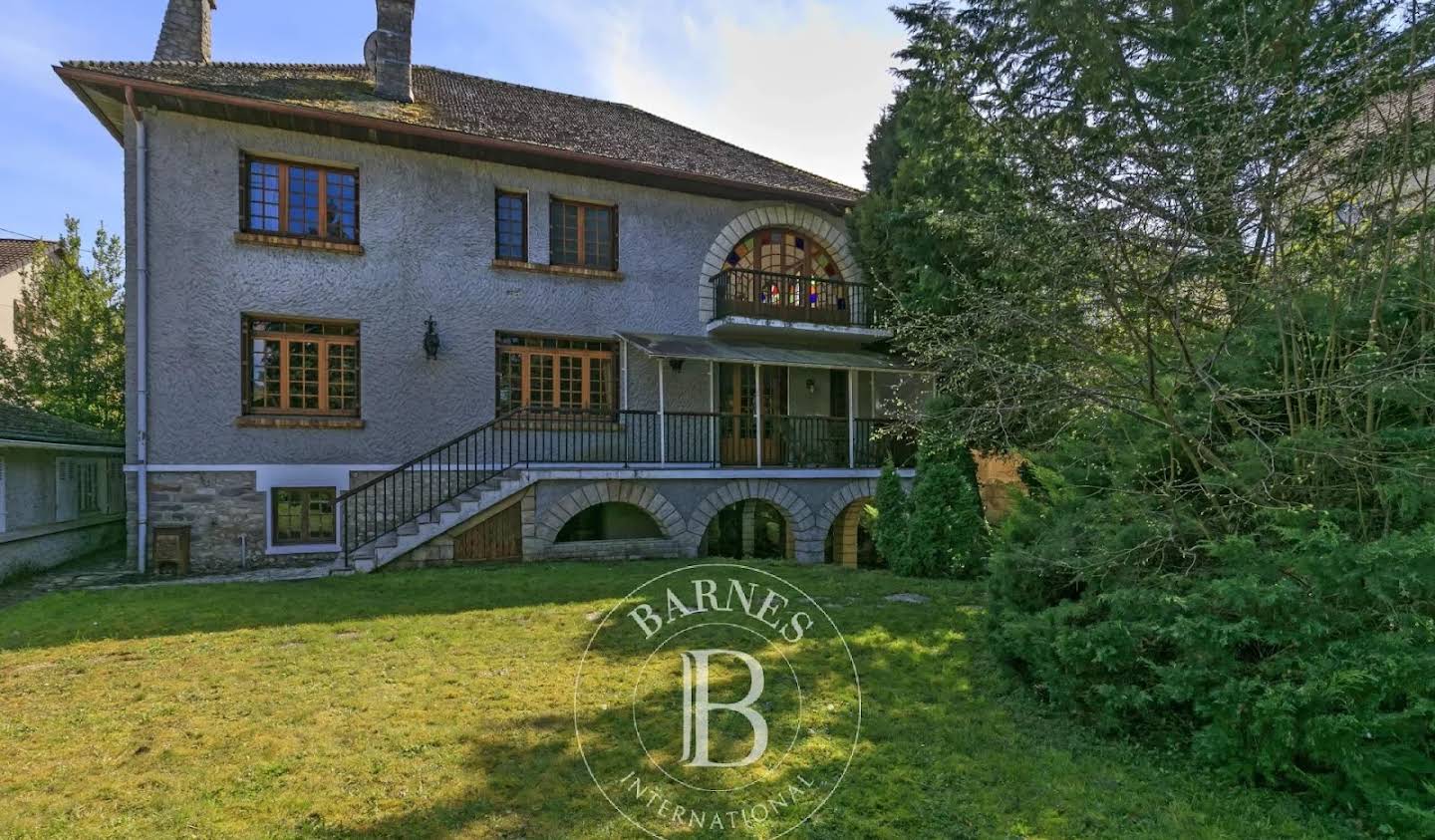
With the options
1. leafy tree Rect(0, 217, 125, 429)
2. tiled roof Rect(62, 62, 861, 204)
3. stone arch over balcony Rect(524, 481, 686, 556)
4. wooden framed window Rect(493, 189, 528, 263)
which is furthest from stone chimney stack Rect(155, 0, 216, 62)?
stone arch over balcony Rect(524, 481, 686, 556)

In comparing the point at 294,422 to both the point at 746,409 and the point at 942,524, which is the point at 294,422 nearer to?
the point at 746,409

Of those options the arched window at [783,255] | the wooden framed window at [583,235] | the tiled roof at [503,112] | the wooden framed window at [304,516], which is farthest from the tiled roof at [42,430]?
the arched window at [783,255]

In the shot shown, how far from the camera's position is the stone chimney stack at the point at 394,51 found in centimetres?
1322

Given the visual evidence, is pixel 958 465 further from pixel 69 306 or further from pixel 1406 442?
pixel 69 306

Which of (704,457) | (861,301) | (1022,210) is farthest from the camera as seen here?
(861,301)

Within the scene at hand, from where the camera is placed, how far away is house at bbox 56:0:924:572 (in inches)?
438

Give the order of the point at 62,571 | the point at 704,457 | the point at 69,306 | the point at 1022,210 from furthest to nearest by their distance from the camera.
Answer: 1. the point at 69,306
2. the point at 704,457
3. the point at 62,571
4. the point at 1022,210

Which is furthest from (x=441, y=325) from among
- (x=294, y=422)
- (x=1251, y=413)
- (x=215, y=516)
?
(x=1251, y=413)

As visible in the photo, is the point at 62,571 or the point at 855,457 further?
the point at 855,457

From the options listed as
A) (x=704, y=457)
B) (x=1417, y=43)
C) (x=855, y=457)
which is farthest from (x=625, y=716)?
(x=855, y=457)

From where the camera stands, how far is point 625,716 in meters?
4.68

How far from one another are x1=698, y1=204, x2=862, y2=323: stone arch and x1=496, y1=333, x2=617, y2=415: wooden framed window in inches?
96.1

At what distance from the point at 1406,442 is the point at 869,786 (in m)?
3.69

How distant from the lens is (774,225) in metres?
15.8
